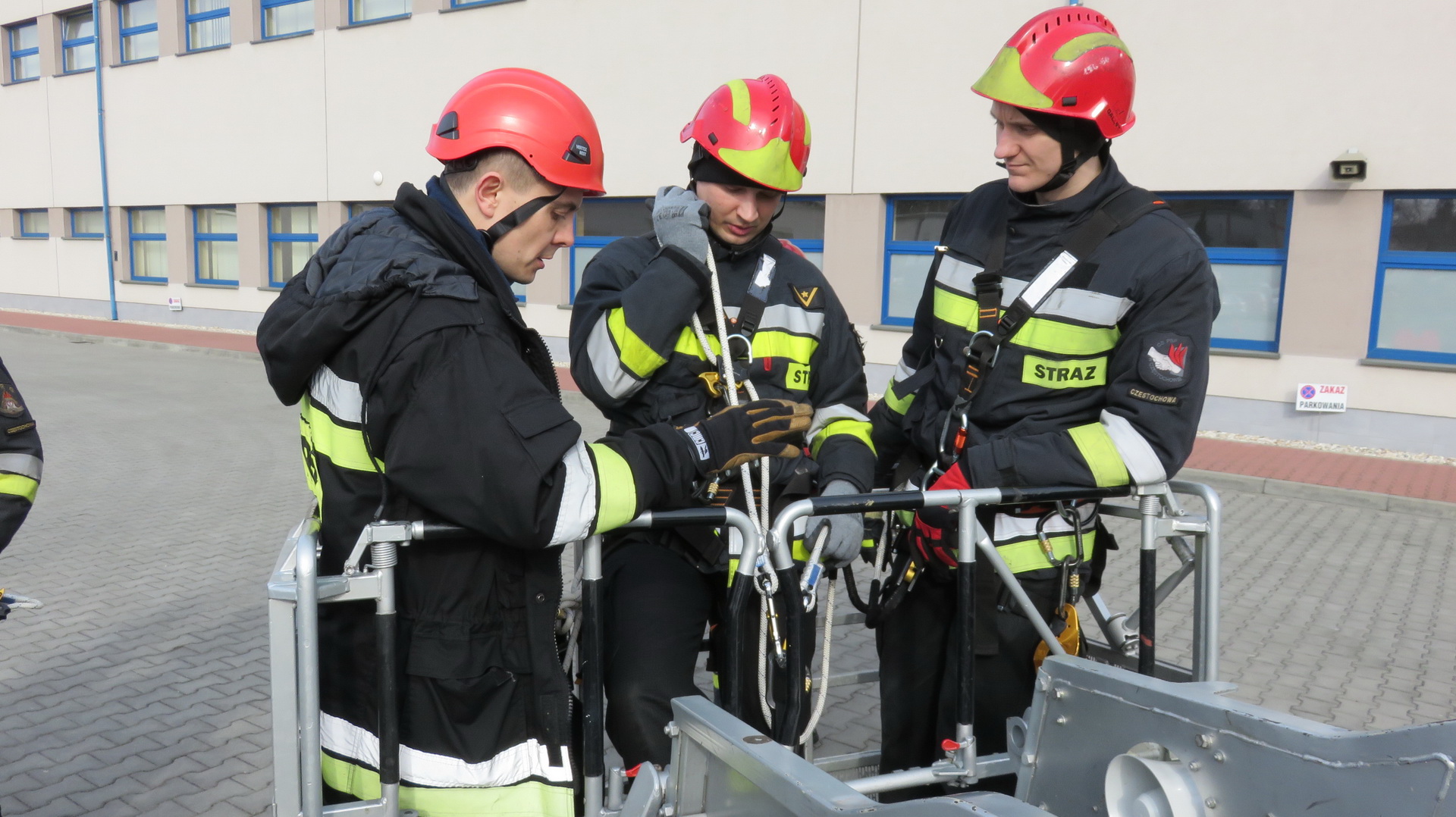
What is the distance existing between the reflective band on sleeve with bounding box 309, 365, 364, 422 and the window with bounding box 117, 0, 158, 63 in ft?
80.9

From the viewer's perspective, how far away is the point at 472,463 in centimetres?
183

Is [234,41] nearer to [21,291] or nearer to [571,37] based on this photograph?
[571,37]

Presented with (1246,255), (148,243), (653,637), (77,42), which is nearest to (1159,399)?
(653,637)

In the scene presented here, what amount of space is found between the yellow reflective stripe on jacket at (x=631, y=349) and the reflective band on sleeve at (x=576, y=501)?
0.69 metres

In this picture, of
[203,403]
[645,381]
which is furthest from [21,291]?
[645,381]

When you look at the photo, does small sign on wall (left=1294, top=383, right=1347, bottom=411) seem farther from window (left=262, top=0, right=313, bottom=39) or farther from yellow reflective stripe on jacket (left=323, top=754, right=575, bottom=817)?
window (left=262, top=0, right=313, bottom=39)

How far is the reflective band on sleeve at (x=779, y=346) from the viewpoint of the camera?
9.43 feet

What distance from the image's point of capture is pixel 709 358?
2752 millimetres

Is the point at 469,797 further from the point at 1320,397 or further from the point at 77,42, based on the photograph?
the point at 77,42

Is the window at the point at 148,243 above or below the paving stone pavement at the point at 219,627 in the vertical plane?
above

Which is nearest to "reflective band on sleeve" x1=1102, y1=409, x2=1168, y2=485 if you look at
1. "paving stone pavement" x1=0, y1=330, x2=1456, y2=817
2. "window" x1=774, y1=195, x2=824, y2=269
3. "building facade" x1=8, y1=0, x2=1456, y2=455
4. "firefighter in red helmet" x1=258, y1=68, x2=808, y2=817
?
"firefighter in red helmet" x1=258, y1=68, x2=808, y2=817

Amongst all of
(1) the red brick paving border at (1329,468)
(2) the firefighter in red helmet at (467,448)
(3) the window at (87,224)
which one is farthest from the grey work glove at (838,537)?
(3) the window at (87,224)

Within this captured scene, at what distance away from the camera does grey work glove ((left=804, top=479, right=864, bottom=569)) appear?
105 inches

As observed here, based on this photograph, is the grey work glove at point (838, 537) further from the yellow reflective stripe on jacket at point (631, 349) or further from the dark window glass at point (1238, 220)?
the dark window glass at point (1238, 220)
